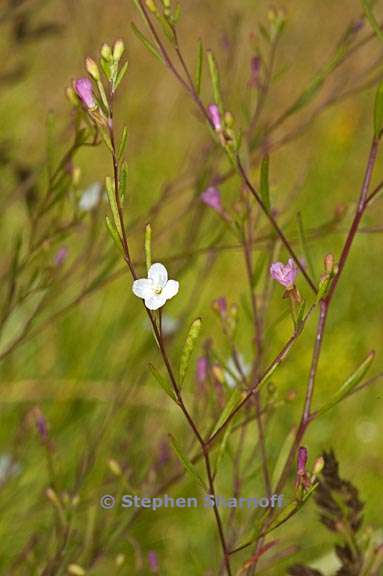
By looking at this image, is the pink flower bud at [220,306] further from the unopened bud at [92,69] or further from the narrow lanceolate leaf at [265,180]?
the unopened bud at [92,69]

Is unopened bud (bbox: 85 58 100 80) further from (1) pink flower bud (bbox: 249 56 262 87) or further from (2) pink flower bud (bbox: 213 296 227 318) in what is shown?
(1) pink flower bud (bbox: 249 56 262 87)

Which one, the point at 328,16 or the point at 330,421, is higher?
the point at 328,16

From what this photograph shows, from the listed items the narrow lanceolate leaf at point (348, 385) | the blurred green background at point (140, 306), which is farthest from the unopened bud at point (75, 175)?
the narrow lanceolate leaf at point (348, 385)

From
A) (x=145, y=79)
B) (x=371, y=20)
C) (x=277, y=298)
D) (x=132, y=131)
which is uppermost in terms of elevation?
(x=145, y=79)

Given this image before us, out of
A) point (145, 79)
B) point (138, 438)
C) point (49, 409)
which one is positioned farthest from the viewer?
point (145, 79)

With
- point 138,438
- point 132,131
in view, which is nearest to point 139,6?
point 138,438

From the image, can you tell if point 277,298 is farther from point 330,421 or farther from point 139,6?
point 139,6

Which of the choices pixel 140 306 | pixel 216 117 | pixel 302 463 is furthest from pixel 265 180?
pixel 140 306

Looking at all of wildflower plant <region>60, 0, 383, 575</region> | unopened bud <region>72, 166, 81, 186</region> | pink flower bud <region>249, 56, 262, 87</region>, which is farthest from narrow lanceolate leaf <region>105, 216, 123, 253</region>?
pink flower bud <region>249, 56, 262, 87</region>
